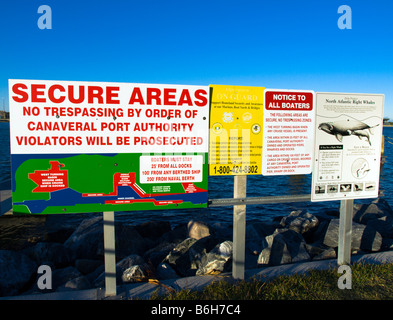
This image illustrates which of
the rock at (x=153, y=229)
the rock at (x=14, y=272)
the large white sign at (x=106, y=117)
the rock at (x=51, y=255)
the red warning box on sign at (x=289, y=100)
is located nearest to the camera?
the large white sign at (x=106, y=117)

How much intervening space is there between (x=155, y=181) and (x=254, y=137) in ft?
5.47

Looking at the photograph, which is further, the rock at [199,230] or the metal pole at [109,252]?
the rock at [199,230]

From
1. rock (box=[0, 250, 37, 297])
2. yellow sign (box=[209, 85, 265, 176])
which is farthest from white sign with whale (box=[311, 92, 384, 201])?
rock (box=[0, 250, 37, 297])

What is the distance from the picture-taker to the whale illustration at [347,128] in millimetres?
4961

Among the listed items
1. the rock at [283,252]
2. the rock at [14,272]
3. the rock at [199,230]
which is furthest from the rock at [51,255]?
the rock at [283,252]

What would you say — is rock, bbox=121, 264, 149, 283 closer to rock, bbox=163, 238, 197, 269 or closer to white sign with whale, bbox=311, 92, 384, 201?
rock, bbox=163, 238, 197, 269

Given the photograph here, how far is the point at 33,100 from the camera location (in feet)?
13.3

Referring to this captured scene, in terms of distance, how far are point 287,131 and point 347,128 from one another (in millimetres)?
1075

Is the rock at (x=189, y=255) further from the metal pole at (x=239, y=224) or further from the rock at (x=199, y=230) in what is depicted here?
the metal pole at (x=239, y=224)

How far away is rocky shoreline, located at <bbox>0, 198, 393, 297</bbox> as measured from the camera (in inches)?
238

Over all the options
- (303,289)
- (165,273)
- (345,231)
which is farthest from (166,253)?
(345,231)

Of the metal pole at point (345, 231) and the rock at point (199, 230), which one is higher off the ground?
the metal pole at point (345, 231)

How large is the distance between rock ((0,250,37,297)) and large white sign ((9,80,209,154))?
12.1ft
